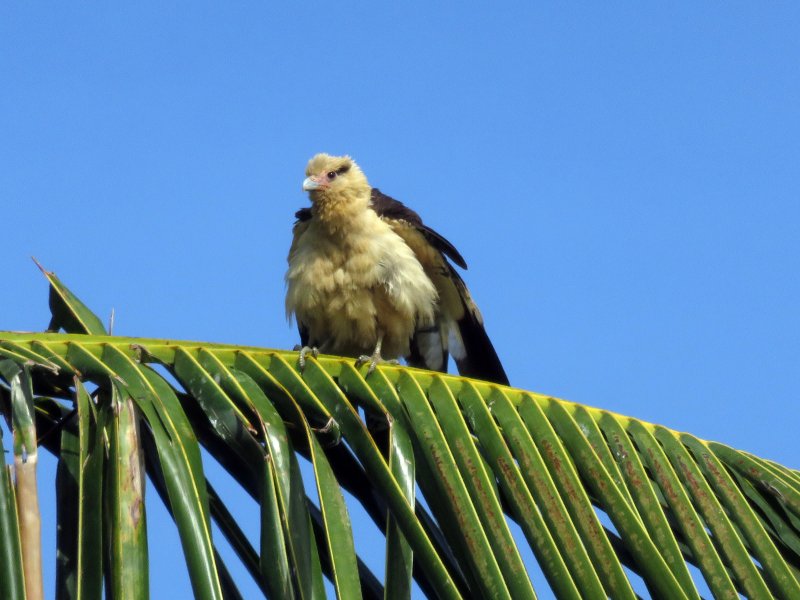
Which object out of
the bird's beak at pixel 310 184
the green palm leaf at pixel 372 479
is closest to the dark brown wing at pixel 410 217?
the bird's beak at pixel 310 184

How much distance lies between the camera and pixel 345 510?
104 inches

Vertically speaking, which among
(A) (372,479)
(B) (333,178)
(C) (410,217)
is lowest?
(A) (372,479)

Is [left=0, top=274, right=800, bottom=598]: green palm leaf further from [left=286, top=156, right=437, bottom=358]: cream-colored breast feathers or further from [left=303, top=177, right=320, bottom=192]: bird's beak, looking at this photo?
[left=303, top=177, right=320, bottom=192]: bird's beak

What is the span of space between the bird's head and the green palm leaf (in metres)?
2.67

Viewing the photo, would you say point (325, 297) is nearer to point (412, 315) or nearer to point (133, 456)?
point (412, 315)

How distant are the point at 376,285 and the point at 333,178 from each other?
0.77m

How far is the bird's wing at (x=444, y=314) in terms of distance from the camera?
235 inches

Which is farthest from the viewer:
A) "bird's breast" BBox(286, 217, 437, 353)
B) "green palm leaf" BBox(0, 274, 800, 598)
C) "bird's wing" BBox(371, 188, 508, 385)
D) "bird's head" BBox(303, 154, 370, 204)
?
"bird's head" BBox(303, 154, 370, 204)

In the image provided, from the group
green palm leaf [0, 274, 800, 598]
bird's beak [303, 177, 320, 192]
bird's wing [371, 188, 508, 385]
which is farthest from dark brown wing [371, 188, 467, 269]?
green palm leaf [0, 274, 800, 598]

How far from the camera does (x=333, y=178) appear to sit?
6340 mm

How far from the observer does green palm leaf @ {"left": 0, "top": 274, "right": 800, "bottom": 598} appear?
93.4 inches

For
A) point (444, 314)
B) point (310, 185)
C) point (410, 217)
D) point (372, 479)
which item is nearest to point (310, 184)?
point (310, 185)

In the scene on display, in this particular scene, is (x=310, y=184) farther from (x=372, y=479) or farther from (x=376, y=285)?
(x=372, y=479)

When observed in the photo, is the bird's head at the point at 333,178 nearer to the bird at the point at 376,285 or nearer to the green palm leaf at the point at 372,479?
the bird at the point at 376,285
